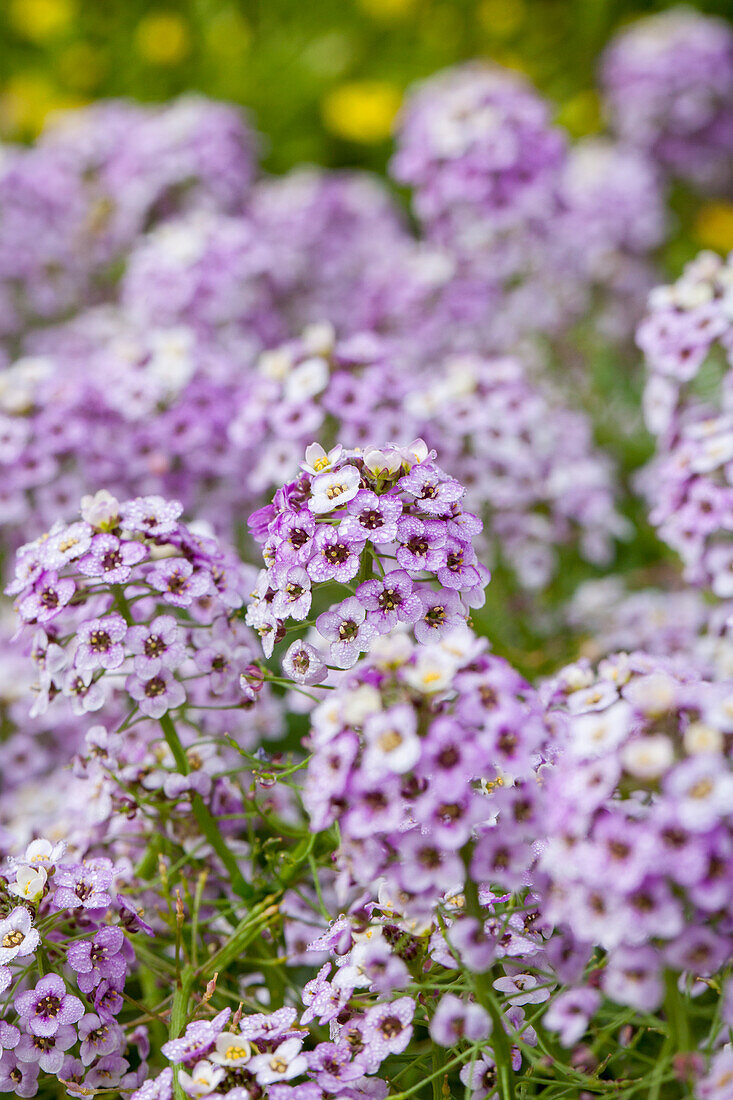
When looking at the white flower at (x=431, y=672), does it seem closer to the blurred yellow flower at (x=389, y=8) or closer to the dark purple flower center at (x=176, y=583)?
the dark purple flower center at (x=176, y=583)

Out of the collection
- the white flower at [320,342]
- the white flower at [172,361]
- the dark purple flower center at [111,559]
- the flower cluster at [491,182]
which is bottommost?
the dark purple flower center at [111,559]

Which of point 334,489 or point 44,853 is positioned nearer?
point 334,489

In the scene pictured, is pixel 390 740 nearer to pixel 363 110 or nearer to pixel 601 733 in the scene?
pixel 601 733

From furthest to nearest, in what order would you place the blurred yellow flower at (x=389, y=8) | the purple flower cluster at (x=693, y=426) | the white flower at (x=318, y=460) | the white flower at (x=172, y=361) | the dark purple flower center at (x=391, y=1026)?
1. the blurred yellow flower at (x=389, y=8)
2. the white flower at (x=172, y=361)
3. the purple flower cluster at (x=693, y=426)
4. the white flower at (x=318, y=460)
5. the dark purple flower center at (x=391, y=1026)

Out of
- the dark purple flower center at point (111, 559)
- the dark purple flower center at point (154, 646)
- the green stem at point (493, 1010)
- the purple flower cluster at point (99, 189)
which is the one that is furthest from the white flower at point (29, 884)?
the purple flower cluster at point (99, 189)

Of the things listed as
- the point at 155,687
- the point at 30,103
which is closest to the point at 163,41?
the point at 30,103

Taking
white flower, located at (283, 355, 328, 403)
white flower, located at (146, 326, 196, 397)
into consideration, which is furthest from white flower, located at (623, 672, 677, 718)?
white flower, located at (146, 326, 196, 397)

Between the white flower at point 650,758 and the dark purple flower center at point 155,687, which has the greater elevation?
the dark purple flower center at point 155,687
